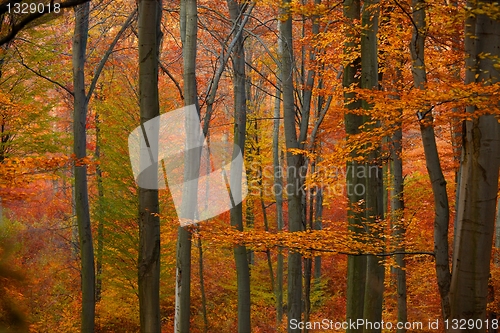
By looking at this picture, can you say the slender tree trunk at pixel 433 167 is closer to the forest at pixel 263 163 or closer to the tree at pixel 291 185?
the forest at pixel 263 163

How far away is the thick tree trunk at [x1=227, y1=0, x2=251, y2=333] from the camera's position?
9180 mm

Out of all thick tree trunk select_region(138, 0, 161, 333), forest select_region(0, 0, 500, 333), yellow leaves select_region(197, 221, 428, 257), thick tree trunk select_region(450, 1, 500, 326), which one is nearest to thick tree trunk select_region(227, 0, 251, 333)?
forest select_region(0, 0, 500, 333)

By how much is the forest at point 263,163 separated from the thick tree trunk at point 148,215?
0.02m

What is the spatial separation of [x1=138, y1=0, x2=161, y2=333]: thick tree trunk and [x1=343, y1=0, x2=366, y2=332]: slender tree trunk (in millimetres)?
3117

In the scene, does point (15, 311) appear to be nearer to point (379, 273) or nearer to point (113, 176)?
point (379, 273)

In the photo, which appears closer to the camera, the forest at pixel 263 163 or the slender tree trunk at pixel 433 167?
the forest at pixel 263 163

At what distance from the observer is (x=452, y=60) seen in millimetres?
8117

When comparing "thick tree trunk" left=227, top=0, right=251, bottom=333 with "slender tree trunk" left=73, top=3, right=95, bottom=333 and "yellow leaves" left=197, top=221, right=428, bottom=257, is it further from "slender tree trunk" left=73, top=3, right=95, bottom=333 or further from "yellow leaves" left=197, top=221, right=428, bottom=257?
"slender tree trunk" left=73, top=3, right=95, bottom=333

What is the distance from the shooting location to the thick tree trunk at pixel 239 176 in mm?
9180

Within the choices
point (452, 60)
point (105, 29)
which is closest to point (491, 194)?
point (452, 60)

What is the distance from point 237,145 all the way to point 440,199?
4.85 metres

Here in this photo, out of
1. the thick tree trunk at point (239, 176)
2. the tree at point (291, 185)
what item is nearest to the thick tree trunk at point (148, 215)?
the thick tree trunk at point (239, 176)

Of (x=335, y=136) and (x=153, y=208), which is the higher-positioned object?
(x=335, y=136)
